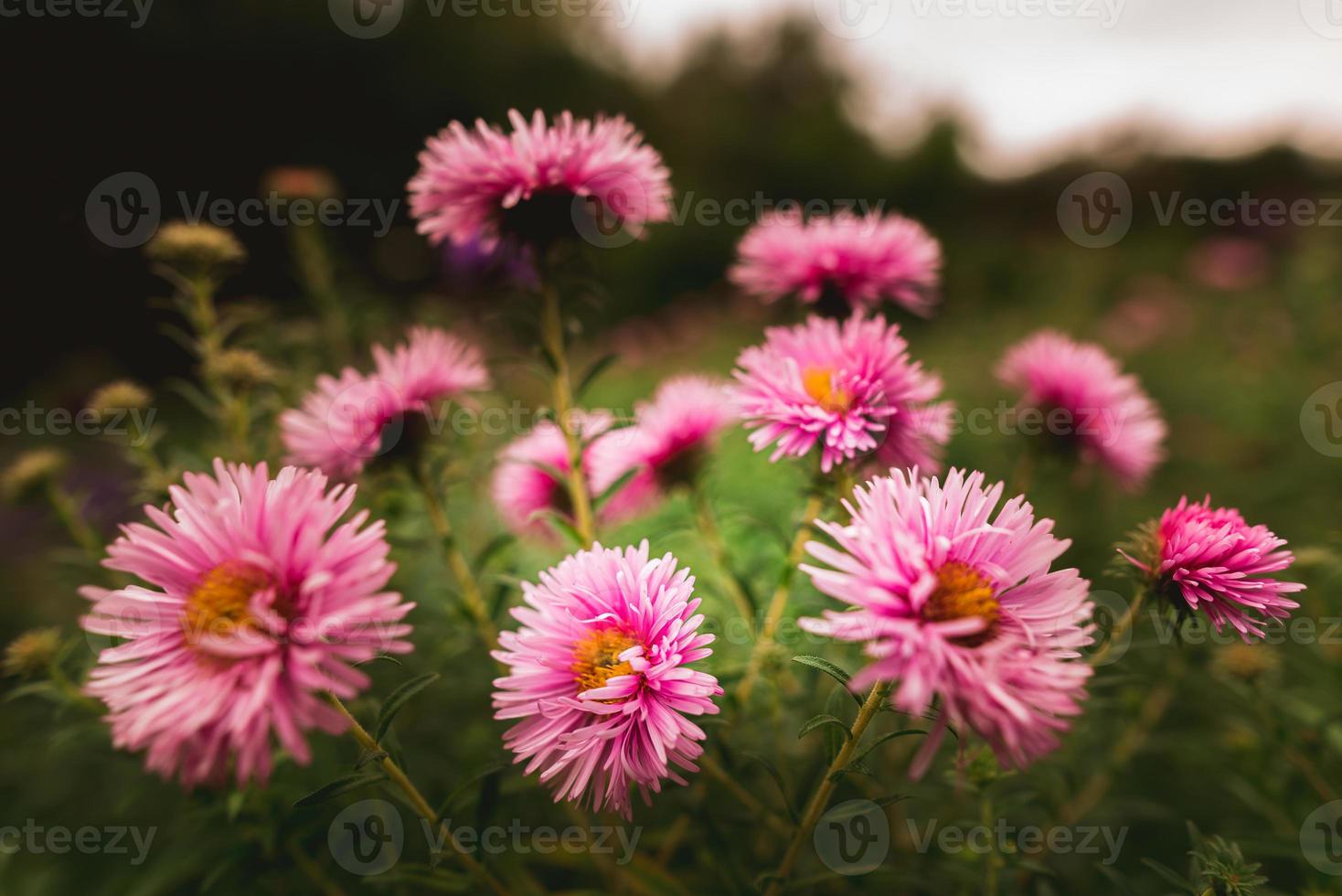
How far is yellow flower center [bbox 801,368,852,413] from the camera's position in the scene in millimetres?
760

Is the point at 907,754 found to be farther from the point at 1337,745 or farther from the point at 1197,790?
the point at 1197,790

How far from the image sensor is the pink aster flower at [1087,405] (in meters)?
1.03

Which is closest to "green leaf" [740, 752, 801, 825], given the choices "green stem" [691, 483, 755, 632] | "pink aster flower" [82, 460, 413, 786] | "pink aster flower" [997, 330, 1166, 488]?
"green stem" [691, 483, 755, 632]

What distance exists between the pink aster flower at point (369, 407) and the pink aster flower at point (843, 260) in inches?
19.6

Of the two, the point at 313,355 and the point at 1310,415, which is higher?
the point at 1310,415

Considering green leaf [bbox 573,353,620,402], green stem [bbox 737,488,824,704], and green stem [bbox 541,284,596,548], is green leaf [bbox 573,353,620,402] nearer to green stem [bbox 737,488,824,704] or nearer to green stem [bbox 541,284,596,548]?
green stem [bbox 541,284,596,548]

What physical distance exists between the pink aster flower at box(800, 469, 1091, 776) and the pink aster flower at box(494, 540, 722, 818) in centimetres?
15

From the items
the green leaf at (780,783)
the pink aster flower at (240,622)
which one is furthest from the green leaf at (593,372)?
the green leaf at (780,783)

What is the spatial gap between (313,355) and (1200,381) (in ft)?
12.2

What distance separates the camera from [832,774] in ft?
1.88

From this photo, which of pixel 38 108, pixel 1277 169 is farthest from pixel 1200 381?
pixel 1277 169

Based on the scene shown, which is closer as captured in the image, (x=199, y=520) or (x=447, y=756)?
(x=199, y=520)

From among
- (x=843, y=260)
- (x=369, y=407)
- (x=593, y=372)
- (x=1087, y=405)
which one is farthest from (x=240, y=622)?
(x=1087, y=405)

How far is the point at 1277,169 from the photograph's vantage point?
928 centimetres
